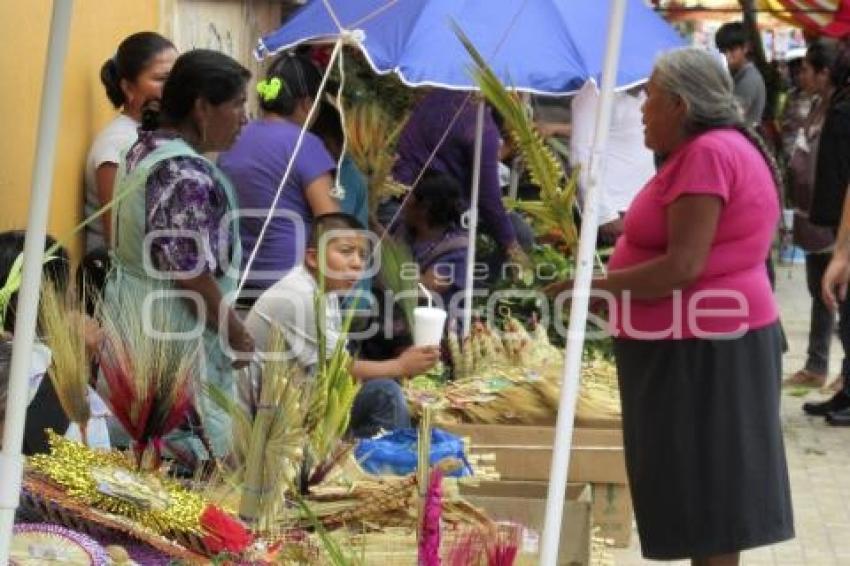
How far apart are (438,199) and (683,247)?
9.51 feet

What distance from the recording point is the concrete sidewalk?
6.09 meters

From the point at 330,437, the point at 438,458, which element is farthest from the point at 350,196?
the point at 330,437

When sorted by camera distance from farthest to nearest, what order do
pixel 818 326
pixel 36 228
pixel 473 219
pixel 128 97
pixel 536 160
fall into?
pixel 818 326
pixel 473 219
pixel 128 97
pixel 536 160
pixel 36 228

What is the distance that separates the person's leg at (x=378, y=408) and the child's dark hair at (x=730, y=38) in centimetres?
630

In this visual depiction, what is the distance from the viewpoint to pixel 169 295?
177 inches

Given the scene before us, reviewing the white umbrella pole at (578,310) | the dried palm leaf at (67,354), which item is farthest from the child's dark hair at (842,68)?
the dried palm leaf at (67,354)

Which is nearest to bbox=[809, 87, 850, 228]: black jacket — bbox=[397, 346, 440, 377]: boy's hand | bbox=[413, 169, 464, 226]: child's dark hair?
bbox=[413, 169, 464, 226]: child's dark hair

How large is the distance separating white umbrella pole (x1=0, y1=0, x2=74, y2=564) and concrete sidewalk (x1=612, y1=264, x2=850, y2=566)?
3561mm

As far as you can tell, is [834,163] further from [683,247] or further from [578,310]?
[578,310]

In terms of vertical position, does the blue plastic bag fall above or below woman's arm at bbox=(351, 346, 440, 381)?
below

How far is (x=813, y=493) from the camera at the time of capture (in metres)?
7.07

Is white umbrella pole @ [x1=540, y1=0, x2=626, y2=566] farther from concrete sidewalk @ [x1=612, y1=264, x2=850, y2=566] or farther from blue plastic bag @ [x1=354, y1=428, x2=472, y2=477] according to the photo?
concrete sidewalk @ [x1=612, y1=264, x2=850, y2=566]

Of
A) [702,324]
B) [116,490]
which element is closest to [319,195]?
[702,324]

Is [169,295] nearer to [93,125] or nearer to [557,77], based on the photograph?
[93,125]
